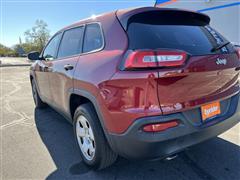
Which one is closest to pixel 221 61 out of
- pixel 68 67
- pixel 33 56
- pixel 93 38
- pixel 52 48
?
pixel 93 38

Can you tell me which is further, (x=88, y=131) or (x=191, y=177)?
(x=88, y=131)

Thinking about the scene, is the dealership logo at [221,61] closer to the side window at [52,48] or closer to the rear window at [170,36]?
the rear window at [170,36]

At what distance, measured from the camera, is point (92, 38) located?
A: 2.58 m

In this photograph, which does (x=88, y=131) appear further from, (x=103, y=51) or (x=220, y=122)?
(x=220, y=122)

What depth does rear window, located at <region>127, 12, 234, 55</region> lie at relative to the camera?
6.46ft

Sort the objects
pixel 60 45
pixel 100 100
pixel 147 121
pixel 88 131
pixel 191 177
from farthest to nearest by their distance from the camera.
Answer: pixel 60 45
pixel 88 131
pixel 191 177
pixel 100 100
pixel 147 121

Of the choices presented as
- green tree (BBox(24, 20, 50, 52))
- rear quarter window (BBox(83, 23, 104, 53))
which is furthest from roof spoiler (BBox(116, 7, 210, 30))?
green tree (BBox(24, 20, 50, 52))

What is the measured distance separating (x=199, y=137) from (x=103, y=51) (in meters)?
1.28

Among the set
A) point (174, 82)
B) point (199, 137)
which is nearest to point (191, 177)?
point (199, 137)

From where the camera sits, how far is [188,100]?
6.44ft

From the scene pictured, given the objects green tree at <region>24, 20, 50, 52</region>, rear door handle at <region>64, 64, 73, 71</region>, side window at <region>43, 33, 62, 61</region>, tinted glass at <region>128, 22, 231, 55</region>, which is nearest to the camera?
tinted glass at <region>128, 22, 231, 55</region>

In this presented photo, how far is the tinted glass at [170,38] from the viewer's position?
6.43ft

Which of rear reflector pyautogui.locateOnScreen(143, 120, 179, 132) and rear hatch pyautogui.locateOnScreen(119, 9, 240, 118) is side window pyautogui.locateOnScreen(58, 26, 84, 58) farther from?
rear reflector pyautogui.locateOnScreen(143, 120, 179, 132)

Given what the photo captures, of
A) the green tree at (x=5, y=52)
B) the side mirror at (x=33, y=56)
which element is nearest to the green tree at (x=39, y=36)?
the green tree at (x=5, y=52)
